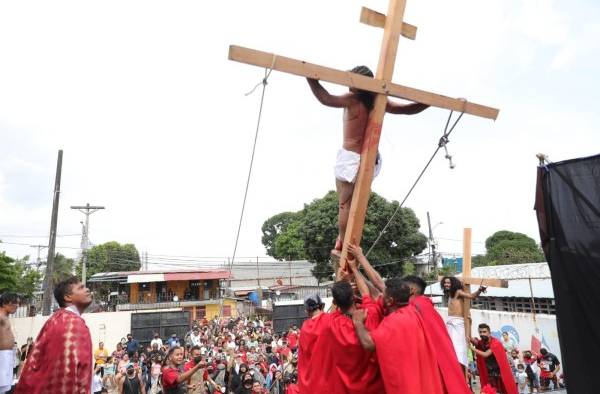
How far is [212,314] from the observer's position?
3556 cm

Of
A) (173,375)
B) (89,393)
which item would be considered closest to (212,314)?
(173,375)

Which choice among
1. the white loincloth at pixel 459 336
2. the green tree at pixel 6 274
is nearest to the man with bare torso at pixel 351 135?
the white loincloth at pixel 459 336

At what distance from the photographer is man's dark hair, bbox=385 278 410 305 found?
293 centimetres

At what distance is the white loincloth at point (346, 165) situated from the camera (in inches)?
132

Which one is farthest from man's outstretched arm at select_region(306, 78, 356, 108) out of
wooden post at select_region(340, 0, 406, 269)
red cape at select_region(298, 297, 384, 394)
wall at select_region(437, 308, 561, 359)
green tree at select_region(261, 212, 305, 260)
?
green tree at select_region(261, 212, 305, 260)

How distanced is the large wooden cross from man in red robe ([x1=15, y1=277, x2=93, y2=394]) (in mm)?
2007

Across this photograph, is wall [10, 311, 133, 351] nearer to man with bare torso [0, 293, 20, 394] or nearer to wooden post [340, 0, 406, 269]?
man with bare torso [0, 293, 20, 394]

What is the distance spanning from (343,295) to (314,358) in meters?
0.58

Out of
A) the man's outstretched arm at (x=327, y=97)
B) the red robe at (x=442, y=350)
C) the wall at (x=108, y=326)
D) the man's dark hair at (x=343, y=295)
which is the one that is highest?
the man's outstretched arm at (x=327, y=97)

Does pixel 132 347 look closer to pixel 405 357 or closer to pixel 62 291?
pixel 62 291

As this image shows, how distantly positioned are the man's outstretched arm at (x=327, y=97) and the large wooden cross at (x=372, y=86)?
0.29 ft

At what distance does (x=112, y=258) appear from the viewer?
165ft

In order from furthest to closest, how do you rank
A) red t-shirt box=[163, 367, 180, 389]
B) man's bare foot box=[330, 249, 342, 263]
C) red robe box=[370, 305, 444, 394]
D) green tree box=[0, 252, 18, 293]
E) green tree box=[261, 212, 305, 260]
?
green tree box=[261, 212, 305, 260] → green tree box=[0, 252, 18, 293] → red t-shirt box=[163, 367, 180, 389] → man's bare foot box=[330, 249, 342, 263] → red robe box=[370, 305, 444, 394]

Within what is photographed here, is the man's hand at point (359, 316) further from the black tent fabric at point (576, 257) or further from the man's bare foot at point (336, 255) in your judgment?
the black tent fabric at point (576, 257)
